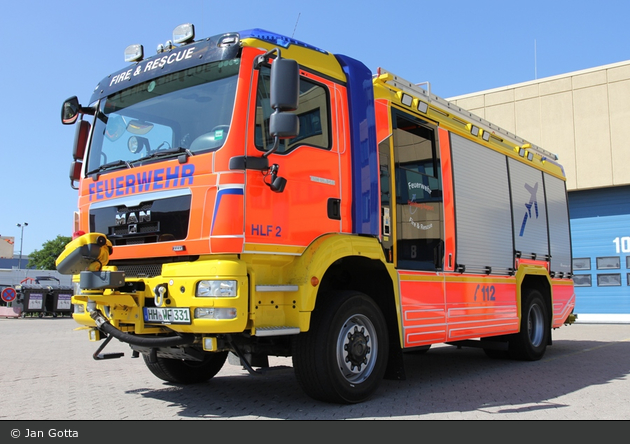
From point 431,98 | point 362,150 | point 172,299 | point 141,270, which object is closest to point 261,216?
point 172,299

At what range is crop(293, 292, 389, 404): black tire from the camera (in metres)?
5.08

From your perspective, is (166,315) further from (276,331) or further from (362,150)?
(362,150)

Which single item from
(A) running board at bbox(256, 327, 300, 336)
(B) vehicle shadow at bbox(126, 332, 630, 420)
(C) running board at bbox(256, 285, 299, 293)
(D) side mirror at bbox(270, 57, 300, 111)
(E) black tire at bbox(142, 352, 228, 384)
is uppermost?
(D) side mirror at bbox(270, 57, 300, 111)

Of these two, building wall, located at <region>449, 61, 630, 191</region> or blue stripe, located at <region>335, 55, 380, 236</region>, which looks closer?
blue stripe, located at <region>335, 55, 380, 236</region>

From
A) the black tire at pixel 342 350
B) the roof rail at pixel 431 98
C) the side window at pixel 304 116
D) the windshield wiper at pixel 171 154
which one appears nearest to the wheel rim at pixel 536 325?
the roof rail at pixel 431 98

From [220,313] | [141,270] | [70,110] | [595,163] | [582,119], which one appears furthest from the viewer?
[582,119]

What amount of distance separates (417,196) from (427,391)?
2172 millimetres

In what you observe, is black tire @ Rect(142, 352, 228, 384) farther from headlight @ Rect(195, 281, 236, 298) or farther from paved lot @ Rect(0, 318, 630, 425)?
headlight @ Rect(195, 281, 236, 298)

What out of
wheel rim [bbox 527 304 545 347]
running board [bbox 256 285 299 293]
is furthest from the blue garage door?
running board [bbox 256 285 299 293]

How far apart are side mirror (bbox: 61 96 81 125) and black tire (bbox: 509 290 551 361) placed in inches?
268

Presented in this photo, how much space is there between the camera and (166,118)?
544 centimetres
